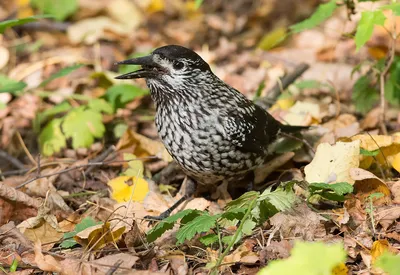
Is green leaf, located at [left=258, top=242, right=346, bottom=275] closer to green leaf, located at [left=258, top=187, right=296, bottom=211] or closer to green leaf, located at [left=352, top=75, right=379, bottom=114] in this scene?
green leaf, located at [left=258, top=187, right=296, bottom=211]

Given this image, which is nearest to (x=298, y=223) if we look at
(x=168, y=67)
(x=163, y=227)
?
(x=163, y=227)

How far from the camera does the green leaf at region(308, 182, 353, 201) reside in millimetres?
3469

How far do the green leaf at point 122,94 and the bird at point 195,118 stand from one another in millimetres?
1178

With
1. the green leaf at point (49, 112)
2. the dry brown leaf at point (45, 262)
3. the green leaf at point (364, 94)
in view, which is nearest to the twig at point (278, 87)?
the green leaf at point (364, 94)

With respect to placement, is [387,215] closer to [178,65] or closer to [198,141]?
Answer: [198,141]

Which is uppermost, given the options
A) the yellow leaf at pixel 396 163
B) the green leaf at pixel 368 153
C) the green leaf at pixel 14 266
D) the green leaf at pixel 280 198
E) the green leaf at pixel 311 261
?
the green leaf at pixel 311 261

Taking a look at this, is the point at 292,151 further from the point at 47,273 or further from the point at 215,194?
the point at 47,273

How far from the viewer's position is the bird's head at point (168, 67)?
408 cm

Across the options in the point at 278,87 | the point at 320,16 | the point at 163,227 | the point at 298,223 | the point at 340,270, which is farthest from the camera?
the point at 278,87

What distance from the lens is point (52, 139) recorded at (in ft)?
16.8

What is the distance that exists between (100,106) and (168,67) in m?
1.32

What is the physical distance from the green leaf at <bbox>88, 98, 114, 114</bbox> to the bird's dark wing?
1.36 meters

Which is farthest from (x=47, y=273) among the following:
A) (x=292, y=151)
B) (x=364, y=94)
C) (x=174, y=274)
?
(x=364, y=94)

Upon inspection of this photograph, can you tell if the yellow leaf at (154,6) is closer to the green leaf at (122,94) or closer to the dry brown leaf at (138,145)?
the green leaf at (122,94)
